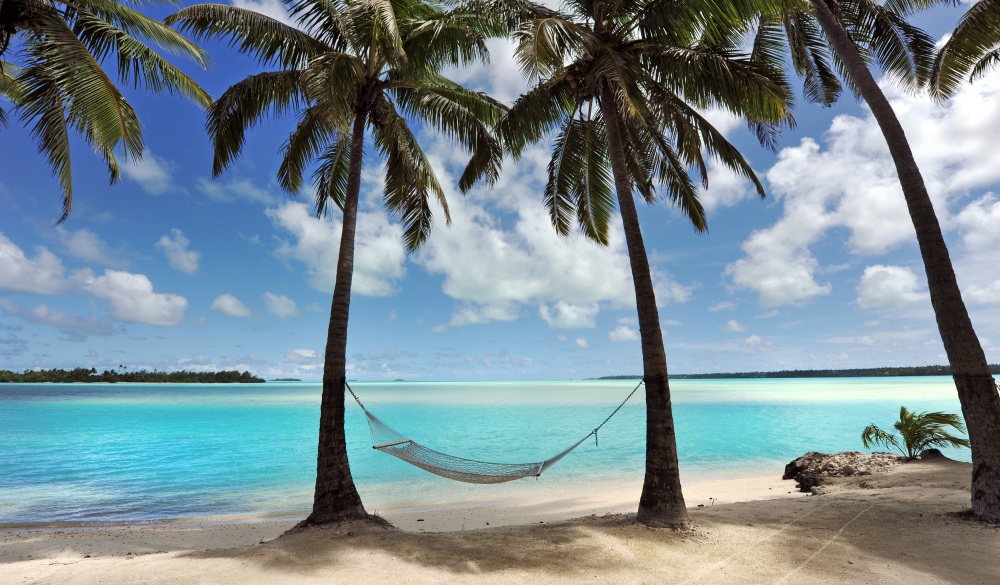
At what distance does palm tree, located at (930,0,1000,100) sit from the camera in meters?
4.81

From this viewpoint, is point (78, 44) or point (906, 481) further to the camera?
point (906, 481)

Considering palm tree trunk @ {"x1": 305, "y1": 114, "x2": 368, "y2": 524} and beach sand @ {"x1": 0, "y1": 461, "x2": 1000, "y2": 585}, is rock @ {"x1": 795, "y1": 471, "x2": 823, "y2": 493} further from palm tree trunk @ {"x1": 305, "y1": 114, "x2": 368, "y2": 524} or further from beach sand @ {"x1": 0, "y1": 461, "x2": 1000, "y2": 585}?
palm tree trunk @ {"x1": 305, "y1": 114, "x2": 368, "y2": 524}

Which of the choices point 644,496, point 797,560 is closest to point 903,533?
point 797,560

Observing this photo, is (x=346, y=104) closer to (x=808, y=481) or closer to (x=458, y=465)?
(x=458, y=465)

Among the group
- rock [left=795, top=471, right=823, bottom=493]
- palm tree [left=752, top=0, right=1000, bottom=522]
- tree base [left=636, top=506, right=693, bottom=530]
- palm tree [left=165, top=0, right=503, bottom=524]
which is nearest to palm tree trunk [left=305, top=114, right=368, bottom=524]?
palm tree [left=165, top=0, right=503, bottom=524]

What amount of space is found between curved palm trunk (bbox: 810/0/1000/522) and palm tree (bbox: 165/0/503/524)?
4.03m

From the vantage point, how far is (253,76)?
514cm

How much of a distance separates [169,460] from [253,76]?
11005 mm

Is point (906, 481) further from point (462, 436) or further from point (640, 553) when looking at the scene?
point (462, 436)

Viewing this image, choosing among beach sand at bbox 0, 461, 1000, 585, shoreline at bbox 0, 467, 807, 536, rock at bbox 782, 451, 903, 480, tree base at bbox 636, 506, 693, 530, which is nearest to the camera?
beach sand at bbox 0, 461, 1000, 585

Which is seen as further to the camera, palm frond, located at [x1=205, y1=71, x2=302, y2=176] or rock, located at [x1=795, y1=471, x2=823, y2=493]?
rock, located at [x1=795, y1=471, x2=823, y2=493]

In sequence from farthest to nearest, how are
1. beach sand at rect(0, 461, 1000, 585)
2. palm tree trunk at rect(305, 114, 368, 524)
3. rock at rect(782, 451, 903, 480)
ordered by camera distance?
rock at rect(782, 451, 903, 480) → palm tree trunk at rect(305, 114, 368, 524) → beach sand at rect(0, 461, 1000, 585)

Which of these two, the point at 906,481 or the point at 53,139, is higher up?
the point at 53,139

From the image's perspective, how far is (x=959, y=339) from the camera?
406 cm
